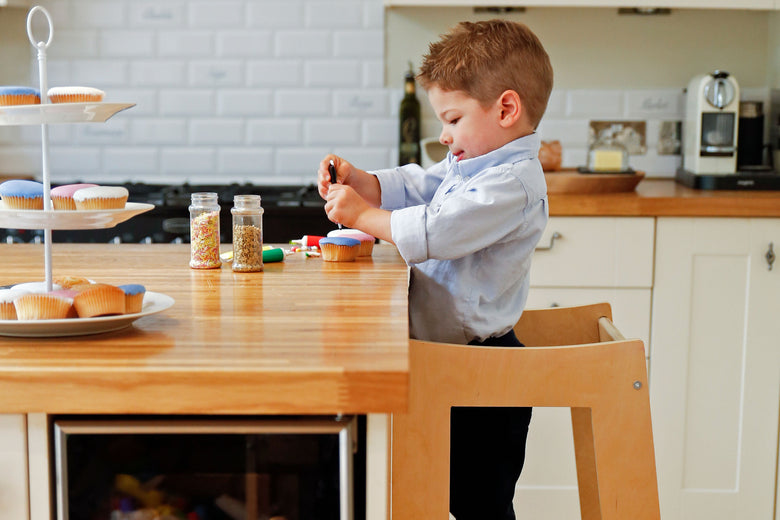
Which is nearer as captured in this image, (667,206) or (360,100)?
(667,206)

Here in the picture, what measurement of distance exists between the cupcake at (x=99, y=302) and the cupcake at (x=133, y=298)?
0.01 m

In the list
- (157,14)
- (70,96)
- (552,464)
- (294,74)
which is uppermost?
(157,14)

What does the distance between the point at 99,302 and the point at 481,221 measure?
658 millimetres

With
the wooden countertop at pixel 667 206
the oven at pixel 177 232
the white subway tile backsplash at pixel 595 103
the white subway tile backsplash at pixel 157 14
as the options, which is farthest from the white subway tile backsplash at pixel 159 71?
Result: the wooden countertop at pixel 667 206

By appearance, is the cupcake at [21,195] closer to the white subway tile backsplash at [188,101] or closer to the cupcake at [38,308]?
the cupcake at [38,308]

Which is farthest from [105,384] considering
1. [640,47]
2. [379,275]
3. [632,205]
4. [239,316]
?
[640,47]

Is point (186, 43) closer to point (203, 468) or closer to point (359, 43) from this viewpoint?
point (359, 43)

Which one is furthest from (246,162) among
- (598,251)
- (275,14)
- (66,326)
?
(66,326)

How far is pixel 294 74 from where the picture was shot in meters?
3.28

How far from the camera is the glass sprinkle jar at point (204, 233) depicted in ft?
5.24

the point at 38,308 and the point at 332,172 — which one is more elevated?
the point at 332,172

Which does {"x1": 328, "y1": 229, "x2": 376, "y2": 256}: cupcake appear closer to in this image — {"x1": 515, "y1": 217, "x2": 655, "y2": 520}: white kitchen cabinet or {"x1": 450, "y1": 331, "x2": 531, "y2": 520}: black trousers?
{"x1": 450, "y1": 331, "x2": 531, "y2": 520}: black trousers

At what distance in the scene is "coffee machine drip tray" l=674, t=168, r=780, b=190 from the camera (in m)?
2.75

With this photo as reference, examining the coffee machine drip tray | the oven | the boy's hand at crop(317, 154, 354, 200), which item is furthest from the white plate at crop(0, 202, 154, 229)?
the coffee machine drip tray
